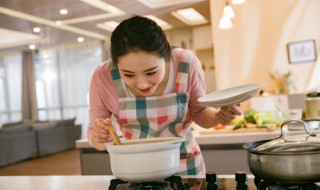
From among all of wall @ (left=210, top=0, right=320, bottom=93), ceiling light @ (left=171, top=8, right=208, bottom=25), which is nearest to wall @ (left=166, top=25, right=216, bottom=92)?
ceiling light @ (left=171, top=8, right=208, bottom=25)

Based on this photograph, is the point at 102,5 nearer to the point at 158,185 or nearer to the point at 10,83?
the point at 10,83

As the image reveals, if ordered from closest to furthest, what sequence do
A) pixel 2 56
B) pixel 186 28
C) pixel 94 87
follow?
1. pixel 94 87
2. pixel 186 28
3. pixel 2 56

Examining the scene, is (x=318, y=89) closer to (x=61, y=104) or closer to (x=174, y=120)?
(x=174, y=120)

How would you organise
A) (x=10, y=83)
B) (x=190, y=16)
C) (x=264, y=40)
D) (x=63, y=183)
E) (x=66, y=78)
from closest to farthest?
(x=63, y=183) < (x=264, y=40) < (x=190, y=16) < (x=66, y=78) < (x=10, y=83)

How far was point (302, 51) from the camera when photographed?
557 cm

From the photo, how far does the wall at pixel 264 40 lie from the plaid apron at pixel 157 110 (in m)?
4.75

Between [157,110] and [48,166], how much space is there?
566 centimetres

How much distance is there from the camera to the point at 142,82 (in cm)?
103

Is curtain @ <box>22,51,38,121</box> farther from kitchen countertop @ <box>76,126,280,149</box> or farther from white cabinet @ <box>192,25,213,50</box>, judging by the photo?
kitchen countertop @ <box>76,126,280,149</box>

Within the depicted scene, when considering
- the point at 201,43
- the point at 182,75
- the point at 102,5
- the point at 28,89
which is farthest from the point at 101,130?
the point at 28,89

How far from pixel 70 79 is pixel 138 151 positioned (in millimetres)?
9674

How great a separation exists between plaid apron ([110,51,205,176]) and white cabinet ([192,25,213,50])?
7.33 metres

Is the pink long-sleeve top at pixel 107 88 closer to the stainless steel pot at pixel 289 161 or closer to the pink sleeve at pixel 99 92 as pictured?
the pink sleeve at pixel 99 92

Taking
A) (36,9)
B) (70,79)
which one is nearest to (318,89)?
(36,9)
